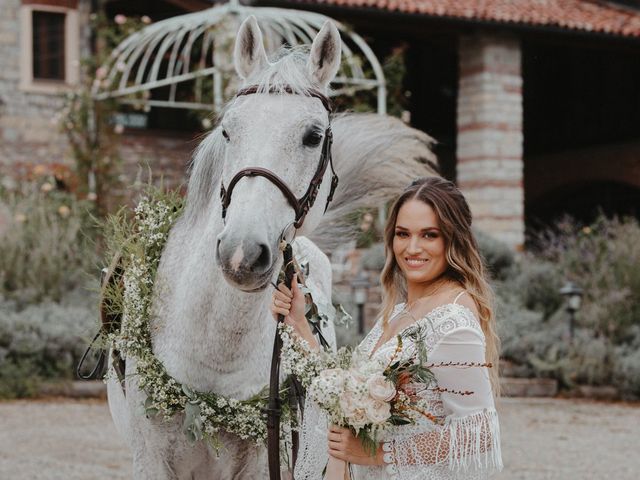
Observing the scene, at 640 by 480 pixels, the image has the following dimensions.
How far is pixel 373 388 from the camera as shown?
99.5 inches

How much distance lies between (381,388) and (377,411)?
2.6 inches

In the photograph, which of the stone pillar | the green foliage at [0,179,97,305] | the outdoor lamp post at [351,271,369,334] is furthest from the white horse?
the stone pillar

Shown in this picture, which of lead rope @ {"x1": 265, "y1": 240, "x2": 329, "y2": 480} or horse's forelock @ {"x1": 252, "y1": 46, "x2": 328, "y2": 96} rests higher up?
horse's forelock @ {"x1": 252, "y1": 46, "x2": 328, "y2": 96}

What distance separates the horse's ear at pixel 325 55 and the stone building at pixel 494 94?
9.64 meters

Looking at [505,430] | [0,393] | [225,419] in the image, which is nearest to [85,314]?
[0,393]

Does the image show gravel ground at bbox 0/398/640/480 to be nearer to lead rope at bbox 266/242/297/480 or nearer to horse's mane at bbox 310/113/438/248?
horse's mane at bbox 310/113/438/248

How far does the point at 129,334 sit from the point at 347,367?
1013 mm

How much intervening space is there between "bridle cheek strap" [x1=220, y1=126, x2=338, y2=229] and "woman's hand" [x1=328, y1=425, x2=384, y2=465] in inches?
26.3

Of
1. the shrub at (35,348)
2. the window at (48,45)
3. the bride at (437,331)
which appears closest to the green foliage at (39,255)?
the shrub at (35,348)

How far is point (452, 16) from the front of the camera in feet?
45.9

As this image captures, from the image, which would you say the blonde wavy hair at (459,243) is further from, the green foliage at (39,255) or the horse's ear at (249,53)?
the green foliage at (39,255)

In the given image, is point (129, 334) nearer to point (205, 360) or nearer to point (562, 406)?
point (205, 360)

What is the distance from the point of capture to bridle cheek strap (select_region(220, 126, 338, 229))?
288 cm

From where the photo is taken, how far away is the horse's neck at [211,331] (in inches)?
125
